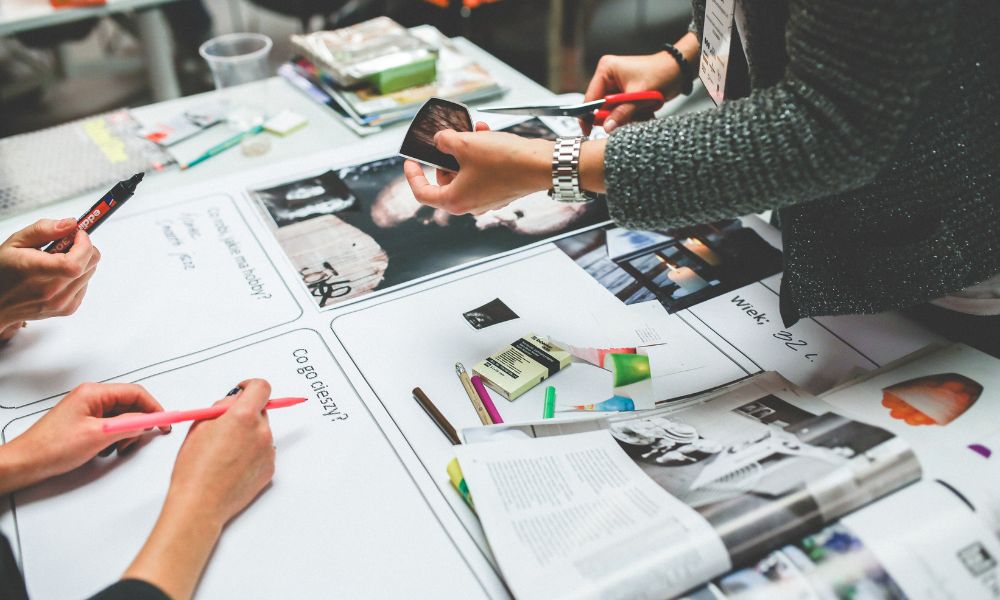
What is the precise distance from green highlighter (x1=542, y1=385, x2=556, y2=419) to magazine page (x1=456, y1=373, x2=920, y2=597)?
2cm

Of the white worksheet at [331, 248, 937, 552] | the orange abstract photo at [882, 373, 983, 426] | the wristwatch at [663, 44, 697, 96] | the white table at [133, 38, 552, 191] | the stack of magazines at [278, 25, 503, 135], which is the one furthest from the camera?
the stack of magazines at [278, 25, 503, 135]

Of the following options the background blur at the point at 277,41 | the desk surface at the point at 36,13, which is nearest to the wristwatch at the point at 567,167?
the desk surface at the point at 36,13

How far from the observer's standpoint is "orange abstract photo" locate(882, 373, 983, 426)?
2.26 ft

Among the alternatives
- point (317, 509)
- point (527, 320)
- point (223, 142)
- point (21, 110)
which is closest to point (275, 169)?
point (223, 142)

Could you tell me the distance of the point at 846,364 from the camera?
0.83 metres

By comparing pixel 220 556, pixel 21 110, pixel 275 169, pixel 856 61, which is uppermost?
pixel 856 61

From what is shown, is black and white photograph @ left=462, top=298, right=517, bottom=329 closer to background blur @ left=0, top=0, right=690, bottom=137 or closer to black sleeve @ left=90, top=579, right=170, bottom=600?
black sleeve @ left=90, top=579, right=170, bottom=600

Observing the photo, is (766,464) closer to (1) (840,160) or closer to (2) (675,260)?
(1) (840,160)

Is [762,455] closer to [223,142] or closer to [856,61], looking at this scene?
[856,61]

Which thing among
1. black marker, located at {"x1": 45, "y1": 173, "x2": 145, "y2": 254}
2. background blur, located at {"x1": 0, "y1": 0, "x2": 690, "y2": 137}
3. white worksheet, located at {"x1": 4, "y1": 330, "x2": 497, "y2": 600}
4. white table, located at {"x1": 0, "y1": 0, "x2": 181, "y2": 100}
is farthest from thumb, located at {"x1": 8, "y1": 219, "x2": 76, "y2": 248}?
background blur, located at {"x1": 0, "y1": 0, "x2": 690, "y2": 137}

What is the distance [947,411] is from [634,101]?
53cm

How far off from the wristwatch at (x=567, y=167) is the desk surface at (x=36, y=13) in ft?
5.13

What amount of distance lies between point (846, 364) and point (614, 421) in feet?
0.97

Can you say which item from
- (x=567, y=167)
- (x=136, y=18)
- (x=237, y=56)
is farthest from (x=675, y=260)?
(x=136, y=18)
